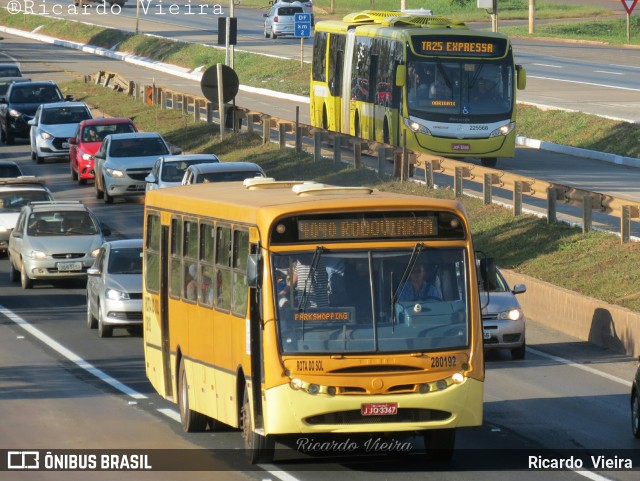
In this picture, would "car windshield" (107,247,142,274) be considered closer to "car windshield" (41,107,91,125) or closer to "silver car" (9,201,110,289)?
"silver car" (9,201,110,289)

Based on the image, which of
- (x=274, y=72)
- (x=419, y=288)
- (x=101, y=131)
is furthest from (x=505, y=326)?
(x=274, y=72)

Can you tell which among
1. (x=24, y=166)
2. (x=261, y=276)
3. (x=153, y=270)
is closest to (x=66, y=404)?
(x=153, y=270)

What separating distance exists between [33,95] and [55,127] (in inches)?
272

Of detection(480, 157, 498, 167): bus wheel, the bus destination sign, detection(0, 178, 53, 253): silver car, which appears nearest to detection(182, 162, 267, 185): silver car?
detection(0, 178, 53, 253): silver car

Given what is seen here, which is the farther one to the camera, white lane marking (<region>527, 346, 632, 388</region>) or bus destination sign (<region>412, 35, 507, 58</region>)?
bus destination sign (<region>412, 35, 507, 58</region>)

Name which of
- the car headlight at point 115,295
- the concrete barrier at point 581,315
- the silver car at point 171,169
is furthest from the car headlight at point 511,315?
the silver car at point 171,169

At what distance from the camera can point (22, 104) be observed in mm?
55375

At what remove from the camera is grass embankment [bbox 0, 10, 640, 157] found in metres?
45.5

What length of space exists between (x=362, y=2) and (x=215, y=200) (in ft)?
303

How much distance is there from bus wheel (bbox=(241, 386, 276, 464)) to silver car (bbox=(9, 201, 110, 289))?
51.8 ft

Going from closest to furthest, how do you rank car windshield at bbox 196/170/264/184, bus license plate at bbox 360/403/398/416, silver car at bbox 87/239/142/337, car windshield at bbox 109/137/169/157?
bus license plate at bbox 360/403/398/416 < silver car at bbox 87/239/142/337 < car windshield at bbox 196/170/264/184 < car windshield at bbox 109/137/169/157

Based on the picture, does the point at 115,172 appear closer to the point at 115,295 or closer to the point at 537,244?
the point at 537,244

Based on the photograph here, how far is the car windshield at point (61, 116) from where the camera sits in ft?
162

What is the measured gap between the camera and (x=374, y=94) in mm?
42938
